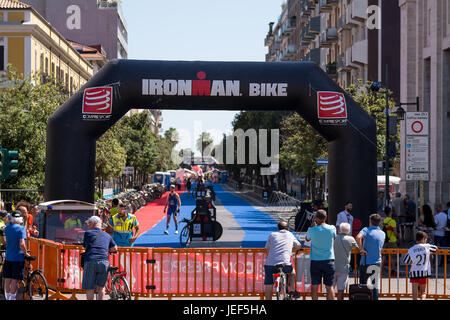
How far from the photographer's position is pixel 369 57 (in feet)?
181

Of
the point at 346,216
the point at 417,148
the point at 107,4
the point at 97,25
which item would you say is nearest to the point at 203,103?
the point at 346,216

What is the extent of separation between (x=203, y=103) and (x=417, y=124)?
5485 millimetres

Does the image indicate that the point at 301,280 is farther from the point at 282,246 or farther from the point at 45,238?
the point at 45,238

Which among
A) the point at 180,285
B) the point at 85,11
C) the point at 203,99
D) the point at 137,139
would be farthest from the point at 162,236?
the point at 85,11

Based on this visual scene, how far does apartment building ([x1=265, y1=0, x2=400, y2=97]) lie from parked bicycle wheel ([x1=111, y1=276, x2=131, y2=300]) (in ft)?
135

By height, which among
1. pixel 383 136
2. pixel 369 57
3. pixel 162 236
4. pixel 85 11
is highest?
pixel 85 11

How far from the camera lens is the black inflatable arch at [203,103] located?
20.4 meters

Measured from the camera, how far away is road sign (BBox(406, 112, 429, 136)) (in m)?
19.0

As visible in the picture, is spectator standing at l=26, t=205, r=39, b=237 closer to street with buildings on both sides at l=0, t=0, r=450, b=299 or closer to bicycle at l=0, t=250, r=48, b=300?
street with buildings on both sides at l=0, t=0, r=450, b=299

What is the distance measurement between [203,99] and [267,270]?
334 inches

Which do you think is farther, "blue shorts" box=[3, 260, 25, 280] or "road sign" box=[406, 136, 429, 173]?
"road sign" box=[406, 136, 429, 173]

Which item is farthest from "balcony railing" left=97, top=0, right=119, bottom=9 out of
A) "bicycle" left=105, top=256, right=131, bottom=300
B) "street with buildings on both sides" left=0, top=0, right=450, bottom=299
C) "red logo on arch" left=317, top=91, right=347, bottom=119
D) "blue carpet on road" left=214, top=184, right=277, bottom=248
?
"bicycle" left=105, top=256, right=131, bottom=300

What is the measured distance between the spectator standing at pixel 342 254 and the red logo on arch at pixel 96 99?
920 cm
